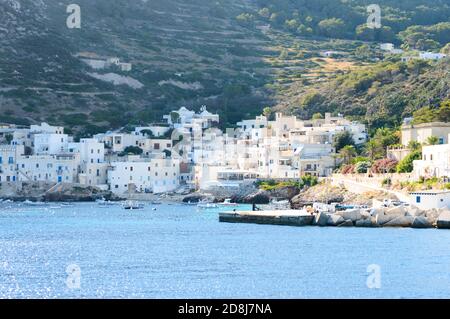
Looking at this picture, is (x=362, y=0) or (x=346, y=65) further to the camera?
(x=362, y=0)

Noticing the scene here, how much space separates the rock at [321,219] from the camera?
54356 mm

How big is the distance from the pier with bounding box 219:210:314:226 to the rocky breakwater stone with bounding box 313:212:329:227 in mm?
241

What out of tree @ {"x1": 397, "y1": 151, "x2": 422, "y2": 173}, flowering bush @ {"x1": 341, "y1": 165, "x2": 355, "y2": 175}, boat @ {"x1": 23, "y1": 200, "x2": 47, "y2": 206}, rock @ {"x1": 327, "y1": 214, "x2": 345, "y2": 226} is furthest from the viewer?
boat @ {"x1": 23, "y1": 200, "x2": 47, "y2": 206}

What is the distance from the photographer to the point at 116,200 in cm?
7812

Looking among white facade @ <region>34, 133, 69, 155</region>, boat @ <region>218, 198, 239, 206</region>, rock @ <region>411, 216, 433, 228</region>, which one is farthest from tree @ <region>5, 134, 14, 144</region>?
rock @ <region>411, 216, 433, 228</region>

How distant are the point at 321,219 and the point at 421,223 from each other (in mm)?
4352

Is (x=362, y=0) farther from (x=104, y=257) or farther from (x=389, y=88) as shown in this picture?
(x=104, y=257)

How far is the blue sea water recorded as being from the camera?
31359 millimetres

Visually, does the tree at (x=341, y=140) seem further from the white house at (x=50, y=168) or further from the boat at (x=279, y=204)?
the white house at (x=50, y=168)

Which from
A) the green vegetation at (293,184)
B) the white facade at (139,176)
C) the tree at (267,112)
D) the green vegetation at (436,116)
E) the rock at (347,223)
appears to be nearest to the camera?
the rock at (347,223)

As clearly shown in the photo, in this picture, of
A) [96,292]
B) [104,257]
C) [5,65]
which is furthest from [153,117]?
[96,292]

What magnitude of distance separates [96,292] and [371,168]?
4119 centimetres

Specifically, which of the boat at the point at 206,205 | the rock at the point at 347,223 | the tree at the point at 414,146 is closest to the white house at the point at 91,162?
the boat at the point at 206,205

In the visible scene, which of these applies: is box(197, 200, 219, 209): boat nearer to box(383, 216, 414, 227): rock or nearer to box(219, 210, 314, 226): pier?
box(219, 210, 314, 226): pier
